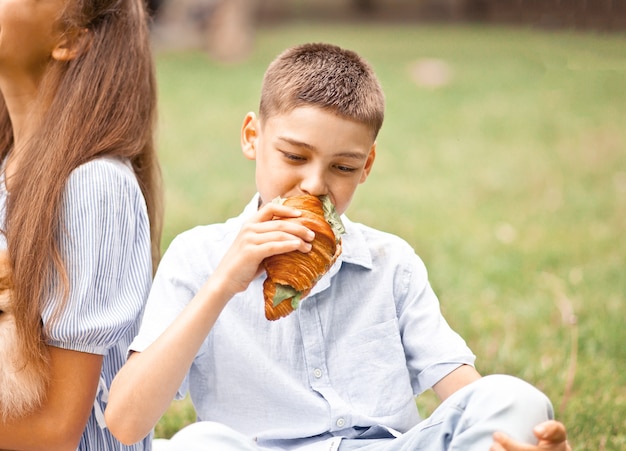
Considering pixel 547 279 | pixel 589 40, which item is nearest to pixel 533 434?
pixel 547 279

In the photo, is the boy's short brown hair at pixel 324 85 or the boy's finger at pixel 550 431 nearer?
the boy's finger at pixel 550 431

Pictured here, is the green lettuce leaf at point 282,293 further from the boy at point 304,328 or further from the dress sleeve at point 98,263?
the dress sleeve at point 98,263

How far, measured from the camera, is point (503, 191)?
23.9ft

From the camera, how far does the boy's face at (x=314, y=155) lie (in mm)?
2293

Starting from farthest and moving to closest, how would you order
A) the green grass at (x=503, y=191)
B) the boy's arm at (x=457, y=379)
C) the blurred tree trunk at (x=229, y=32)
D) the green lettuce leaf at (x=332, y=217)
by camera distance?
the blurred tree trunk at (x=229, y=32) < the green grass at (x=503, y=191) < the boy's arm at (x=457, y=379) < the green lettuce leaf at (x=332, y=217)

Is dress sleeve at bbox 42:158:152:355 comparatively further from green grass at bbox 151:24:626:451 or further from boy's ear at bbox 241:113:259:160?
green grass at bbox 151:24:626:451

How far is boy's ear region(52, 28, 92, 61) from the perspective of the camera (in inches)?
108

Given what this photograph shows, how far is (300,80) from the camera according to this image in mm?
2424

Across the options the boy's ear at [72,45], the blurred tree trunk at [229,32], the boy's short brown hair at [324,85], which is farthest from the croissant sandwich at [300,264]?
the blurred tree trunk at [229,32]

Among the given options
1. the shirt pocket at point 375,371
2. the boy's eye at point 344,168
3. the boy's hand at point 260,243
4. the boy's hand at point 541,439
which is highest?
the boy's eye at point 344,168

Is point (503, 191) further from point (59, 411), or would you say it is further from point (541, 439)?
point (541, 439)

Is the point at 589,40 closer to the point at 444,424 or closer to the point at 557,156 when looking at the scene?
the point at 557,156

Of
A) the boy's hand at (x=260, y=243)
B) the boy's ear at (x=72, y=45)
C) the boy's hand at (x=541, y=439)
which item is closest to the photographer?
the boy's hand at (x=541, y=439)

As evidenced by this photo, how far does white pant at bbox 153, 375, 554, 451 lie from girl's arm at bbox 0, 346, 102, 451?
0.39 meters
